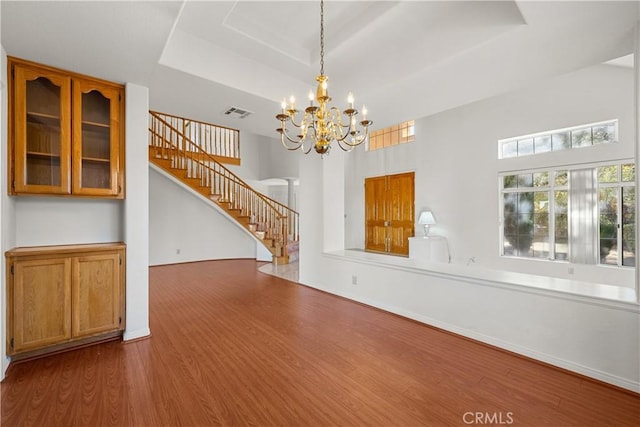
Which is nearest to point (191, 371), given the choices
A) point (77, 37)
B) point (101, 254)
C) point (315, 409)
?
point (315, 409)

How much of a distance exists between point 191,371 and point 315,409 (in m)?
1.13

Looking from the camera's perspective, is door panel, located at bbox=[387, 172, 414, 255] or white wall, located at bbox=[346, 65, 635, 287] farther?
door panel, located at bbox=[387, 172, 414, 255]

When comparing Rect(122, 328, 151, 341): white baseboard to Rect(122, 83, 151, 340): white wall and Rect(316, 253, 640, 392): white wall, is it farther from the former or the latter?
Rect(316, 253, 640, 392): white wall

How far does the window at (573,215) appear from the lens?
4.49 m

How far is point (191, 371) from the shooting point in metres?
2.26

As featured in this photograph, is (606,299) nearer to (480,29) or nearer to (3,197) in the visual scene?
(480,29)

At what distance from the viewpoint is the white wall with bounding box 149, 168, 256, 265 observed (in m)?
7.12

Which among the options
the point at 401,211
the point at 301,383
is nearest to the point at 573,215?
the point at 401,211

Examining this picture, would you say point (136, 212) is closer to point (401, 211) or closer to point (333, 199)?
point (333, 199)

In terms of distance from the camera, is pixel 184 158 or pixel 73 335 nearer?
pixel 73 335

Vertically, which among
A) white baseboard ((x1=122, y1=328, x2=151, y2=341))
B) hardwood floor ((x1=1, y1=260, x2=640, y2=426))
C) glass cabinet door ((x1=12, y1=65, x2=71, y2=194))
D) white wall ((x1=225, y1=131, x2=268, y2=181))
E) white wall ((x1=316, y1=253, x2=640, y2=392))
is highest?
white wall ((x1=225, y1=131, x2=268, y2=181))

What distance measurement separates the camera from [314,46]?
10.5ft

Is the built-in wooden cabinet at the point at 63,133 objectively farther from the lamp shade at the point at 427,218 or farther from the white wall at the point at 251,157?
the lamp shade at the point at 427,218

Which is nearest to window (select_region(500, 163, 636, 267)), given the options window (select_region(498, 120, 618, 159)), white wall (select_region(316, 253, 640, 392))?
window (select_region(498, 120, 618, 159))
